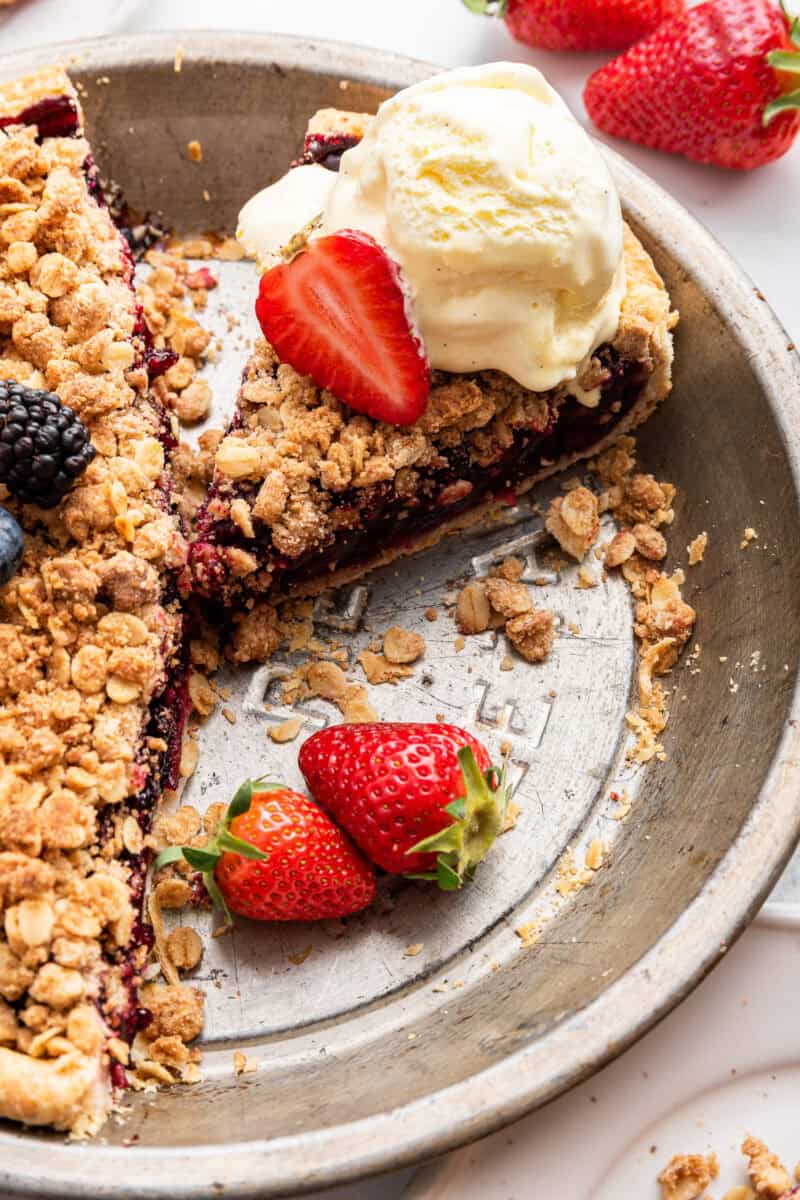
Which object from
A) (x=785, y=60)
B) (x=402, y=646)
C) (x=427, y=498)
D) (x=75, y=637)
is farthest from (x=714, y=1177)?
(x=785, y=60)

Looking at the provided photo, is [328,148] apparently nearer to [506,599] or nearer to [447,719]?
[506,599]

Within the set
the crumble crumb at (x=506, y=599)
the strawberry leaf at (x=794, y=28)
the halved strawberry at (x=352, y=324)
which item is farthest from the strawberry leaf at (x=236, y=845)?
the strawberry leaf at (x=794, y=28)

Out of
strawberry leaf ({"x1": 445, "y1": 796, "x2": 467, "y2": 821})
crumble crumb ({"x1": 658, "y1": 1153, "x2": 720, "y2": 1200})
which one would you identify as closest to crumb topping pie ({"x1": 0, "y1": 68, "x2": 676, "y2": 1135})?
strawberry leaf ({"x1": 445, "y1": 796, "x2": 467, "y2": 821})

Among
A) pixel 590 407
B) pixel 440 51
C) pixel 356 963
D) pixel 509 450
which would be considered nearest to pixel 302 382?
pixel 509 450

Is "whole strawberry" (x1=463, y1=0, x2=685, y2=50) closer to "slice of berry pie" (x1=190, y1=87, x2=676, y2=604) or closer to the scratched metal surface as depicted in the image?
"slice of berry pie" (x1=190, y1=87, x2=676, y2=604)

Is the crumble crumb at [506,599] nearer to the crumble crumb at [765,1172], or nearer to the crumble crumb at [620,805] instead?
the crumble crumb at [620,805]

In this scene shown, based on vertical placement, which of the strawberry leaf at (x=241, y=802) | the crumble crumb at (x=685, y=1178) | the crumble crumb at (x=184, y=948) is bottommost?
the crumble crumb at (x=685, y=1178)
